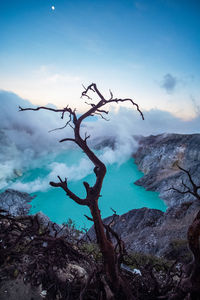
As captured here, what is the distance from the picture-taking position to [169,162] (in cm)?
4184

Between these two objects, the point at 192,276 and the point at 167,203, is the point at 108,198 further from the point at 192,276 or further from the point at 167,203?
the point at 192,276

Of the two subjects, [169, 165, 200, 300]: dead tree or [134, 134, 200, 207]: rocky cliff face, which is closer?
[169, 165, 200, 300]: dead tree

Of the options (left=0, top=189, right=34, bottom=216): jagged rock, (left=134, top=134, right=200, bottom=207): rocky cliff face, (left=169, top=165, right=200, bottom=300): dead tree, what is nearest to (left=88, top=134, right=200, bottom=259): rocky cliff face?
(left=134, top=134, right=200, bottom=207): rocky cliff face

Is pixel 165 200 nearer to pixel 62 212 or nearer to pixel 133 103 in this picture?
pixel 62 212

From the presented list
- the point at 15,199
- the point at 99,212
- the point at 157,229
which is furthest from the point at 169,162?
the point at 99,212

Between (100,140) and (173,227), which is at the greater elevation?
(100,140)

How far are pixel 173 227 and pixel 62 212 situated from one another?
30.5 meters

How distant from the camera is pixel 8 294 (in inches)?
81.3

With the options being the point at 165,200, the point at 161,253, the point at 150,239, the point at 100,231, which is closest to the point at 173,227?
the point at 150,239

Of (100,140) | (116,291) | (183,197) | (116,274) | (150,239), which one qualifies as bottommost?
(116,291)

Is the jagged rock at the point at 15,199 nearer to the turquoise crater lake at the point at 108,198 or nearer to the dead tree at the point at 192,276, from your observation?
the turquoise crater lake at the point at 108,198

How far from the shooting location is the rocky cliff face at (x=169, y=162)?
111 ft

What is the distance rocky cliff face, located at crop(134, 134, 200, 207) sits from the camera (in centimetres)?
3381

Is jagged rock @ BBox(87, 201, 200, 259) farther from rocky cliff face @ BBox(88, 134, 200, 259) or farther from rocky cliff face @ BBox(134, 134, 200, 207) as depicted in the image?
rocky cliff face @ BBox(134, 134, 200, 207)
